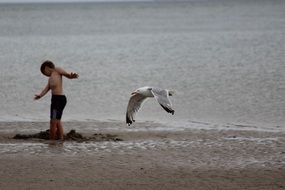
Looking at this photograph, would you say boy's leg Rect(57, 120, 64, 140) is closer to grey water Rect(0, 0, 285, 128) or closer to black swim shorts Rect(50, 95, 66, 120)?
black swim shorts Rect(50, 95, 66, 120)

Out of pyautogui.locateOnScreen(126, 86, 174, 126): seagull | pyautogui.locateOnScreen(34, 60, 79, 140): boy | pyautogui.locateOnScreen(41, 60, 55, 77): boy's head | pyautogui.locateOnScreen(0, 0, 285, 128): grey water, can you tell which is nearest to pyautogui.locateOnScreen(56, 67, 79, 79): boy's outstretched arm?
pyautogui.locateOnScreen(34, 60, 79, 140): boy

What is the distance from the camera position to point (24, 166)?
950 centimetres

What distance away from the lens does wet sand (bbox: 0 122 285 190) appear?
28.1 feet

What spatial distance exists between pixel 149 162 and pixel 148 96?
1.57 m

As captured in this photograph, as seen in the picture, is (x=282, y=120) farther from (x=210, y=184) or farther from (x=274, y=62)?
(x=274, y=62)

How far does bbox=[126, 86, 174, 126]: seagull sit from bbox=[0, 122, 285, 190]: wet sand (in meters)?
0.58

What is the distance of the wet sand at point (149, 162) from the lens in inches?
Answer: 338

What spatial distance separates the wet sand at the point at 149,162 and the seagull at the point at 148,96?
58 cm

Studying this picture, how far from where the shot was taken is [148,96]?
434 inches

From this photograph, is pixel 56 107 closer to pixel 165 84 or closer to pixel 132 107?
pixel 132 107

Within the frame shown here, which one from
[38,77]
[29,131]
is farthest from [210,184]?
[38,77]

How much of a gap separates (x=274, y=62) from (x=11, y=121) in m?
19.1

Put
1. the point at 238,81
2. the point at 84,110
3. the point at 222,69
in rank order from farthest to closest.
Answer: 1. the point at 222,69
2. the point at 238,81
3. the point at 84,110

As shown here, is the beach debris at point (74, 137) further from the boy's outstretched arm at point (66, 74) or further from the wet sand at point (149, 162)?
the boy's outstretched arm at point (66, 74)
